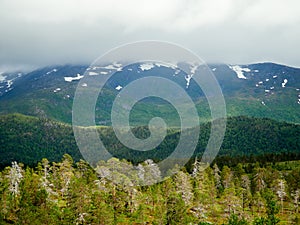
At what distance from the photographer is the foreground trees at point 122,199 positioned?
6694 centimetres

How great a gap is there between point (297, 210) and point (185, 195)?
34212 millimetres

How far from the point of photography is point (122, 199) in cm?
8300

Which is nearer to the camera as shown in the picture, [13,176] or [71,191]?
[71,191]

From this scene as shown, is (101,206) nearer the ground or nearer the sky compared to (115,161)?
nearer the ground

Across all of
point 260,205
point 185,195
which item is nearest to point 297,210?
point 260,205

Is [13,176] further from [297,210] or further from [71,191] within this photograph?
[297,210]

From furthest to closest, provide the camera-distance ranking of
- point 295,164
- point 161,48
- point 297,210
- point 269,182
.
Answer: point 295,164 < point 269,182 < point 297,210 < point 161,48

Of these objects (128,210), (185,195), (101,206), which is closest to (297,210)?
(185,195)

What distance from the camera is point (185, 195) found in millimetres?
96000

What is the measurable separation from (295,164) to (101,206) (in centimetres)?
14762

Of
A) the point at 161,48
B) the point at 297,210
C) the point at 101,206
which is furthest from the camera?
the point at 297,210

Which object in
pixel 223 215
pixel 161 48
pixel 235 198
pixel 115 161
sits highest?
pixel 161 48

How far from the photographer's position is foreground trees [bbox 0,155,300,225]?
66938mm

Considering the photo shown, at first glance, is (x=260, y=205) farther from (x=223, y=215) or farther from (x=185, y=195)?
(x=185, y=195)
